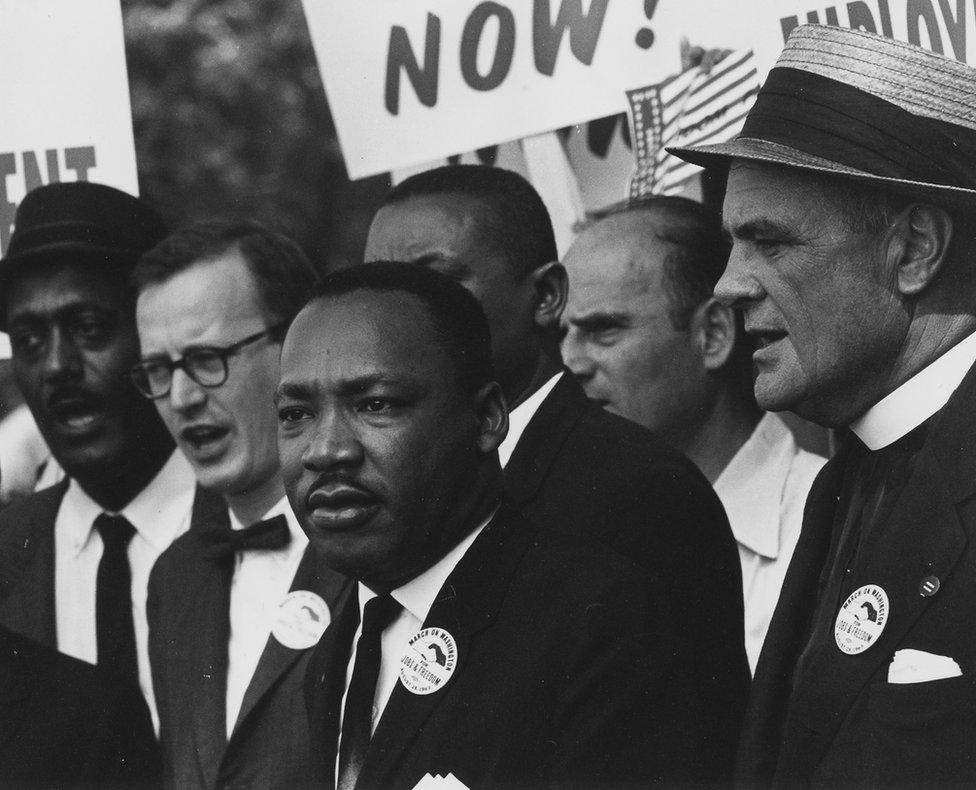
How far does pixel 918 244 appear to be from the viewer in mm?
2986

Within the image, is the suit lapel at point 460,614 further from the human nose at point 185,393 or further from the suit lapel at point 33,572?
the suit lapel at point 33,572

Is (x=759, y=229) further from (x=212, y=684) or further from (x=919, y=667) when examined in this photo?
(x=212, y=684)

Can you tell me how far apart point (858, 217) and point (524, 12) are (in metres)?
2.13

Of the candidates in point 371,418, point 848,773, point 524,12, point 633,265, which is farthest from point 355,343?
point 524,12

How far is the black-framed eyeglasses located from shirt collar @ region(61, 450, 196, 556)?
490 millimetres

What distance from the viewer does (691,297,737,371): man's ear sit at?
15.1 feet

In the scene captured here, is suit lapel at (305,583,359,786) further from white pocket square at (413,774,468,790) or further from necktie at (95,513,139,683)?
necktie at (95,513,139,683)

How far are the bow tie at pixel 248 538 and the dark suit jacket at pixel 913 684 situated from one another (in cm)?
151

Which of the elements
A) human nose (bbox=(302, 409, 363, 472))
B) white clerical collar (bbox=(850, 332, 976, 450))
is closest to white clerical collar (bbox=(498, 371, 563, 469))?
human nose (bbox=(302, 409, 363, 472))

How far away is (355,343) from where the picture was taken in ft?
10.1

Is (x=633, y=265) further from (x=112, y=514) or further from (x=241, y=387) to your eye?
(x=112, y=514)

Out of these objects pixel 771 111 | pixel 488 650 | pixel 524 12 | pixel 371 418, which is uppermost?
pixel 524 12

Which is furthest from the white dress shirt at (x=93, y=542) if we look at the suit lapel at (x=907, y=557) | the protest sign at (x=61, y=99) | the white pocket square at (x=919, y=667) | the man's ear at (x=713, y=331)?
the white pocket square at (x=919, y=667)

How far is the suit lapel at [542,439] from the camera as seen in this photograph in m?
3.67
